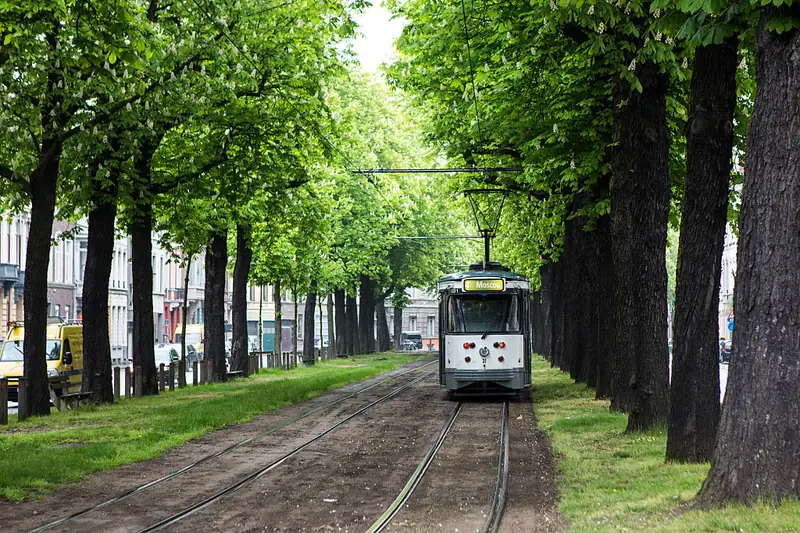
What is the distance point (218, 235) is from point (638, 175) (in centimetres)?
2009

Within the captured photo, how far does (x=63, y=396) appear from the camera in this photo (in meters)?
24.7

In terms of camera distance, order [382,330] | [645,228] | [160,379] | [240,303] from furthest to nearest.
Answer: [382,330] < [240,303] < [160,379] < [645,228]

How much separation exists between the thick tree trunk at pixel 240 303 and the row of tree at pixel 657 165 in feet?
31.0

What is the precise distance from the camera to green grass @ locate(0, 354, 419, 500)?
14273 millimetres

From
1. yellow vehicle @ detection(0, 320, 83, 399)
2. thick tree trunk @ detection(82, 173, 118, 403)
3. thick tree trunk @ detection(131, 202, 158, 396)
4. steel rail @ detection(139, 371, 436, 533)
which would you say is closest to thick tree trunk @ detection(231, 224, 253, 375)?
yellow vehicle @ detection(0, 320, 83, 399)

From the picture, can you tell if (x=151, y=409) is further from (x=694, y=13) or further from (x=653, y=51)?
(x=694, y=13)

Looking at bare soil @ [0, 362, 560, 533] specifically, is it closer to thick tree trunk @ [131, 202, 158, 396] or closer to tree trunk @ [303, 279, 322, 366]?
thick tree trunk @ [131, 202, 158, 396]

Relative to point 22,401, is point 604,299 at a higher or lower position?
higher

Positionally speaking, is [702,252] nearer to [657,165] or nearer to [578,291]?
[657,165]

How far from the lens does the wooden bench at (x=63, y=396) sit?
24922 mm

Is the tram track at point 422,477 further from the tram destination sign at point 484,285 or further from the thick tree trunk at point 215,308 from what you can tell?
the thick tree trunk at point 215,308

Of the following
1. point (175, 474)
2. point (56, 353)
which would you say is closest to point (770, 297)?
point (175, 474)

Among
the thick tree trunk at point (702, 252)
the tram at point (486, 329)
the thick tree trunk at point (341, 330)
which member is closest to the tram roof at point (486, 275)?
the tram at point (486, 329)

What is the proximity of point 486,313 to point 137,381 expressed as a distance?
28.6 feet
